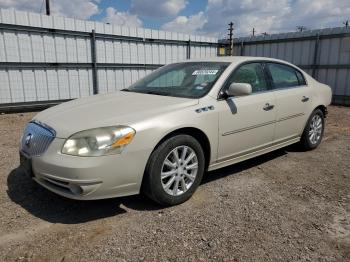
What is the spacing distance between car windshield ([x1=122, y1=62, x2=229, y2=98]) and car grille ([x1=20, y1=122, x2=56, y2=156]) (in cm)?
136

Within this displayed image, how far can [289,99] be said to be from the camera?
180 inches

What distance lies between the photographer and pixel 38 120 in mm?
3377

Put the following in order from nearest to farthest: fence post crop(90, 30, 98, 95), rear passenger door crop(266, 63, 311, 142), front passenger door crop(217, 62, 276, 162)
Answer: front passenger door crop(217, 62, 276, 162)
rear passenger door crop(266, 63, 311, 142)
fence post crop(90, 30, 98, 95)

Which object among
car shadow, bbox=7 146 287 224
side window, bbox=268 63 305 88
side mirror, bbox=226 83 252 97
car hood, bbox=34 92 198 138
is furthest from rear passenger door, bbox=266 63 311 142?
car shadow, bbox=7 146 287 224

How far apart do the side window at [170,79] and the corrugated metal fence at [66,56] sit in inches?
237

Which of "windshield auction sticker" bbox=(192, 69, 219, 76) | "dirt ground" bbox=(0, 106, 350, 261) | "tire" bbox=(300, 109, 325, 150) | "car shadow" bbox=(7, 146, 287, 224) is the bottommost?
"dirt ground" bbox=(0, 106, 350, 261)

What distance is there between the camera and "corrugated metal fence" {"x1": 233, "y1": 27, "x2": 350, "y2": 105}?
10969 millimetres

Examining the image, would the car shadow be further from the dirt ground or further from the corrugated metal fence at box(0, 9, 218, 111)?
the corrugated metal fence at box(0, 9, 218, 111)

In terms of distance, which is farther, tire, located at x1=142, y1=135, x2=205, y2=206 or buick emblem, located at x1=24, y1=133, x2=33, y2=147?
buick emblem, located at x1=24, y1=133, x2=33, y2=147

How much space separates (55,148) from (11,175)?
1.65 metres

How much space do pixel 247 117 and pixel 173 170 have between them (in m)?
1.22

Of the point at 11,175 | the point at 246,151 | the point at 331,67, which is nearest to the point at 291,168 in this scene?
the point at 246,151

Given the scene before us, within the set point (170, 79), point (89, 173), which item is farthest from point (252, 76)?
point (89, 173)

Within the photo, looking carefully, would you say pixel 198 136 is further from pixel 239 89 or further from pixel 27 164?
pixel 27 164
